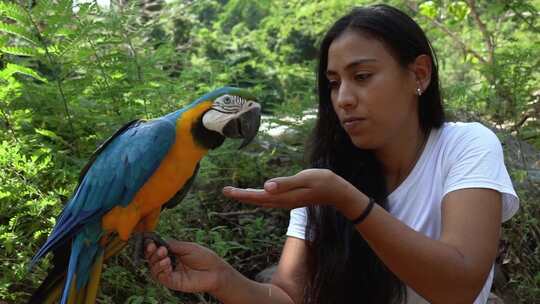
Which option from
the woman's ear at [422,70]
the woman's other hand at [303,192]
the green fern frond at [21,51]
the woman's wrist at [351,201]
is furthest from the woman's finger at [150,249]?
the green fern frond at [21,51]

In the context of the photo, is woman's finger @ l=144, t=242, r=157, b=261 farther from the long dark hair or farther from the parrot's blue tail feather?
the long dark hair

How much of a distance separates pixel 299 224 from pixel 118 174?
1.69 feet

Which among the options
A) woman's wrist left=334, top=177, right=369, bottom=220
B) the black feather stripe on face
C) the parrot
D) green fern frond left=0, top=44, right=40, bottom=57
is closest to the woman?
woman's wrist left=334, top=177, right=369, bottom=220

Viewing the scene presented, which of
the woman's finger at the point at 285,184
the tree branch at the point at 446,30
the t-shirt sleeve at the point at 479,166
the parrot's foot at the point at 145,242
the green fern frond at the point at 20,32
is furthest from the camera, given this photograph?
the tree branch at the point at 446,30

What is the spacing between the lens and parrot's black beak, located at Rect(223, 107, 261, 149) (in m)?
1.25

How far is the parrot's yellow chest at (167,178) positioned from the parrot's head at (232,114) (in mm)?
35

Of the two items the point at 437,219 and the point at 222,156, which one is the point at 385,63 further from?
the point at 222,156

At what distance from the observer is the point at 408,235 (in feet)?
3.44

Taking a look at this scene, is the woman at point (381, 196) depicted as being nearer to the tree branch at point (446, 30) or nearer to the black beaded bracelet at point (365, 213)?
the black beaded bracelet at point (365, 213)

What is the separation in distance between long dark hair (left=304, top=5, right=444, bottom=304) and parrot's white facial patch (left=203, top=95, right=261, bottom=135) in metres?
0.30

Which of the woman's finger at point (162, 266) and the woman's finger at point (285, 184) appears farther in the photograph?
the woman's finger at point (162, 266)

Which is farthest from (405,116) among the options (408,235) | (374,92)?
(408,235)

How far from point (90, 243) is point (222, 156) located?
1099 mm

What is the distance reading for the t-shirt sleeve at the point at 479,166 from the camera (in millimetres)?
1218
